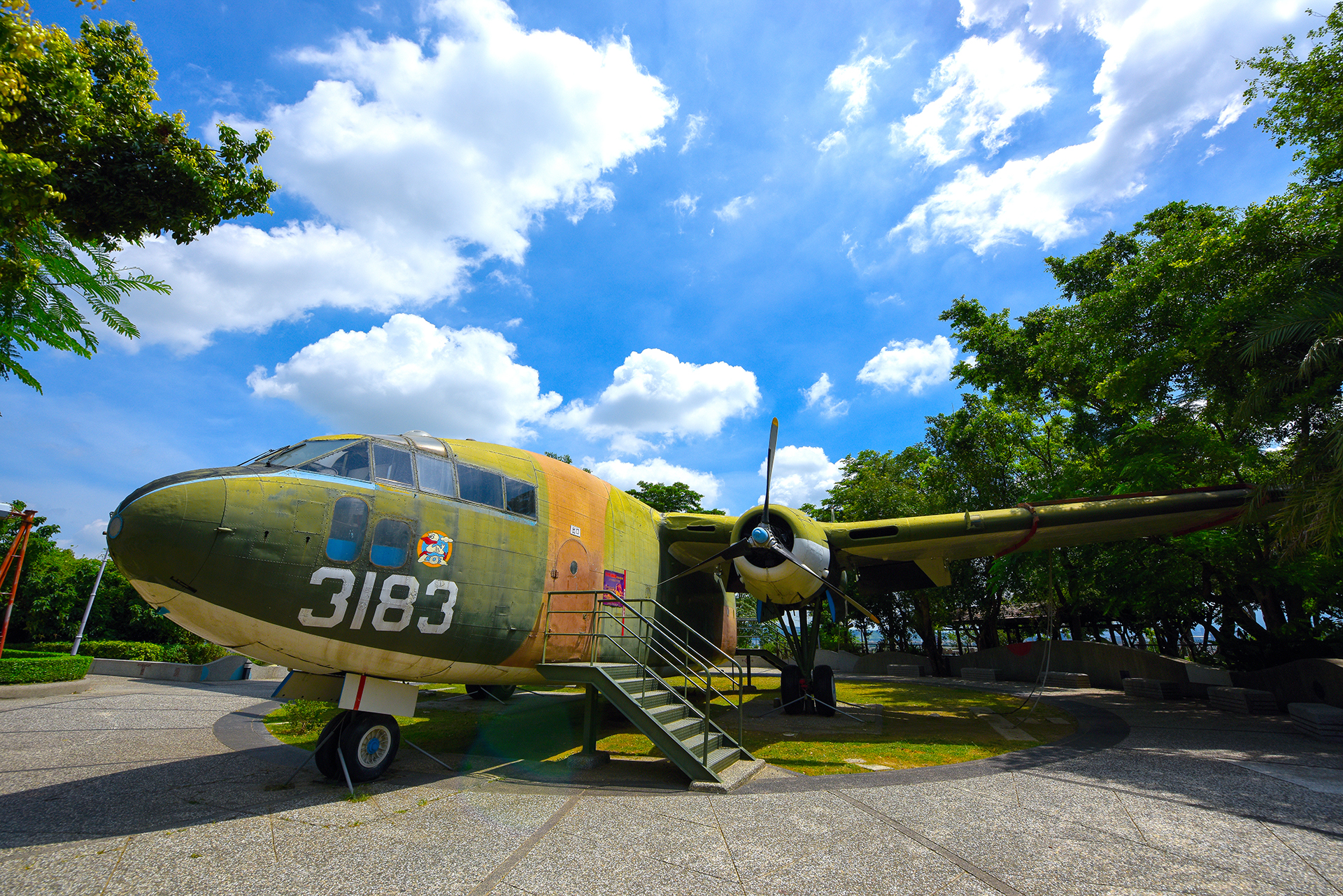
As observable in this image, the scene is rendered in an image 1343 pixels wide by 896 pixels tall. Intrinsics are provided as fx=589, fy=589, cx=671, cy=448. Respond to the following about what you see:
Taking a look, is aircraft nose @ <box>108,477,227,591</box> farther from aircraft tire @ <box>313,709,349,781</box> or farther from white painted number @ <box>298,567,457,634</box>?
aircraft tire @ <box>313,709,349,781</box>

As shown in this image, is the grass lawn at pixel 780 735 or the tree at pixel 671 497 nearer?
the grass lawn at pixel 780 735

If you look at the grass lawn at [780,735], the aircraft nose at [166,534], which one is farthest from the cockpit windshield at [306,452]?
the grass lawn at [780,735]

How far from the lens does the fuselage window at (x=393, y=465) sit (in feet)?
22.8

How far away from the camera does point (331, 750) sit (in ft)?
23.9

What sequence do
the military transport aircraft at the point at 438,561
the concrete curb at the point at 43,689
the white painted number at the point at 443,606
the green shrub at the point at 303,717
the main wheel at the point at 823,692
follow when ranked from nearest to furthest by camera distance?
the military transport aircraft at the point at 438,561 < the white painted number at the point at 443,606 < the green shrub at the point at 303,717 < the main wheel at the point at 823,692 < the concrete curb at the point at 43,689

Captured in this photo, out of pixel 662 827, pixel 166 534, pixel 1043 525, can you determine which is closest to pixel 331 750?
pixel 166 534

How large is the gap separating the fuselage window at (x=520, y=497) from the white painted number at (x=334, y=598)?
227 cm

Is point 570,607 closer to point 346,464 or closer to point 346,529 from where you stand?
point 346,529

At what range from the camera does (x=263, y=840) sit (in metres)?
5.24

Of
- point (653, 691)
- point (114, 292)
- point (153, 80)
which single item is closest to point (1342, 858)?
point (653, 691)

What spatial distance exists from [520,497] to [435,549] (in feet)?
5.27

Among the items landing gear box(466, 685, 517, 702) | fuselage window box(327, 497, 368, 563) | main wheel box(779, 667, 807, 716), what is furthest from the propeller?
landing gear box(466, 685, 517, 702)

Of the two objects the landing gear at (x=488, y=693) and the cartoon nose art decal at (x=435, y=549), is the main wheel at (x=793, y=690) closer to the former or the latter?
the landing gear at (x=488, y=693)

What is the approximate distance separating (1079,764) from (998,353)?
51.6 feet
